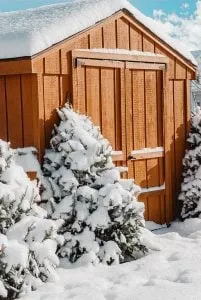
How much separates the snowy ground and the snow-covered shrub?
18cm

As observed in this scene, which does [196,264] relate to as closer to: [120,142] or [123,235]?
[123,235]

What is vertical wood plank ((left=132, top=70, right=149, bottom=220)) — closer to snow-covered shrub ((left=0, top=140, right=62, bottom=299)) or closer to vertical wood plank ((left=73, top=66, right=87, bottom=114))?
vertical wood plank ((left=73, top=66, right=87, bottom=114))

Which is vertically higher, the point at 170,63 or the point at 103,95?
the point at 170,63

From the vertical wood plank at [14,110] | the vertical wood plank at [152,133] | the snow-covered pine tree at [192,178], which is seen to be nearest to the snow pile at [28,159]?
the vertical wood plank at [14,110]

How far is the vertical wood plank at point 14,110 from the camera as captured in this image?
8.12 metres

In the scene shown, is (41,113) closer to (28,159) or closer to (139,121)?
(28,159)

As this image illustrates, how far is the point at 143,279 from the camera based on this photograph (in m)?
6.57

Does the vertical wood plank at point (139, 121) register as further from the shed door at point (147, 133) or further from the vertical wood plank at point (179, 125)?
the vertical wood plank at point (179, 125)

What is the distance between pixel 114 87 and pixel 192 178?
217 centimetres

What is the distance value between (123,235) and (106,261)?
41 centimetres

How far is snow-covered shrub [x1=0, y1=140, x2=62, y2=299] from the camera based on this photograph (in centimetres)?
590

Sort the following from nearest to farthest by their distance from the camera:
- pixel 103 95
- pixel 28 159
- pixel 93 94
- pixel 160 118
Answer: pixel 28 159
pixel 93 94
pixel 103 95
pixel 160 118

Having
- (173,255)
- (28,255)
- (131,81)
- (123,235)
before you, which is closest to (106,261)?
(123,235)

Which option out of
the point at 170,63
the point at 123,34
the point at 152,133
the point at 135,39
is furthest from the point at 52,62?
the point at 170,63
